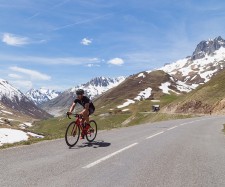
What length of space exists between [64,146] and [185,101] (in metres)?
91.9

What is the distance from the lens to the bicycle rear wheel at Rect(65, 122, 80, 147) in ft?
51.7

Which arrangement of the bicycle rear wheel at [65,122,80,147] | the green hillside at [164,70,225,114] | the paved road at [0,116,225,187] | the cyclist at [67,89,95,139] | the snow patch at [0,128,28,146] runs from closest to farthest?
A: the paved road at [0,116,225,187], the bicycle rear wheel at [65,122,80,147], the cyclist at [67,89,95,139], the snow patch at [0,128,28,146], the green hillside at [164,70,225,114]

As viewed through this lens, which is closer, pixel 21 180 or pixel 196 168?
pixel 21 180

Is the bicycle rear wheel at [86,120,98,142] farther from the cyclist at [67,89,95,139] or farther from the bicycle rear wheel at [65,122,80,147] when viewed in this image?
the bicycle rear wheel at [65,122,80,147]

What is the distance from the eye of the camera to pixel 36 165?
35.9 feet

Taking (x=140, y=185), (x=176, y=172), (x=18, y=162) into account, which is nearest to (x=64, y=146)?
(x=18, y=162)

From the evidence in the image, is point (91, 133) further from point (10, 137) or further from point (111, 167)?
point (10, 137)

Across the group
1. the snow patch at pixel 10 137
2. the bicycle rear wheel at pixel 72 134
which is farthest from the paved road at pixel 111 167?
the snow patch at pixel 10 137

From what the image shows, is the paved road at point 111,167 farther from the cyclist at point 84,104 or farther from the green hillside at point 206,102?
the green hillside at point 206,102

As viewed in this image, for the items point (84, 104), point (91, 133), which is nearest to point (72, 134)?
point (84, 104)

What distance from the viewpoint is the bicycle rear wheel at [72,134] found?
15.8 m

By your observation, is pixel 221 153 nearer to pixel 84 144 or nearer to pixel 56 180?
pixel 84 144

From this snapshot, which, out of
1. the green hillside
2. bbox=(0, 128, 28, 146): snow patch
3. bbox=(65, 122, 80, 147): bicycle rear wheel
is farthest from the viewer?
the green hillside

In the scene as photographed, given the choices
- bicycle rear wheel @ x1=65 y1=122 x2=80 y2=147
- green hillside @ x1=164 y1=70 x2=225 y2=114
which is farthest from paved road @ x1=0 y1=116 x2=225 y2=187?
green hillside @ x1=164 y1=70 x2=225 y2=114
